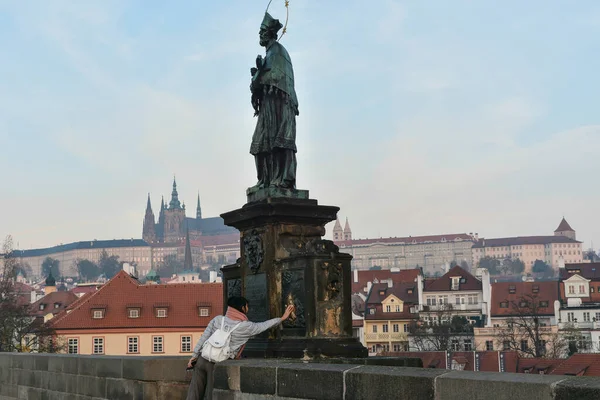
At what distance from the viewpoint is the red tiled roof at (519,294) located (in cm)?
7562

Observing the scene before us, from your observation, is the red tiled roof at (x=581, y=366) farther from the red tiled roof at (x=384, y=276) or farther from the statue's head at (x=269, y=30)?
the red tiled roof at (x=384, y=276)

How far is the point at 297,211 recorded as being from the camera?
29.5 ft

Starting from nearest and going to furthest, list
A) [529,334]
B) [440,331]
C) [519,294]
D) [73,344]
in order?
[73,344]
[529,334]
[440,331]
[519,294]

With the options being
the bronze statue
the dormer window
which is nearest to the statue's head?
the bronze statue

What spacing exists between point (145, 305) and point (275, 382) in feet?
182

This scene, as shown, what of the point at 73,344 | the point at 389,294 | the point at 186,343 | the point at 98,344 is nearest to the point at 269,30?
the point at 186,343

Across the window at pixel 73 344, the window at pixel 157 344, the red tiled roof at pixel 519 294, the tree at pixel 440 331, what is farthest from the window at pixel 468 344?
the window at pixel 73 344

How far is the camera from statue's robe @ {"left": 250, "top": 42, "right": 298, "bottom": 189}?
936cm

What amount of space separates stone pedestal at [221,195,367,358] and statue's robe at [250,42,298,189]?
1.08 feet

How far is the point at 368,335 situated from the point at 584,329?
18051 millimetres

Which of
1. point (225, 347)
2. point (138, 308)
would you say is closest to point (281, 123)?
point (225, 347)

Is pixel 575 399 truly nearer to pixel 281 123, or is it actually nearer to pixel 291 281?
pixel 291 281

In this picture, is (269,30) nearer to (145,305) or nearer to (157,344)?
(157,344)

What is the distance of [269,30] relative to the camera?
32.1ft
